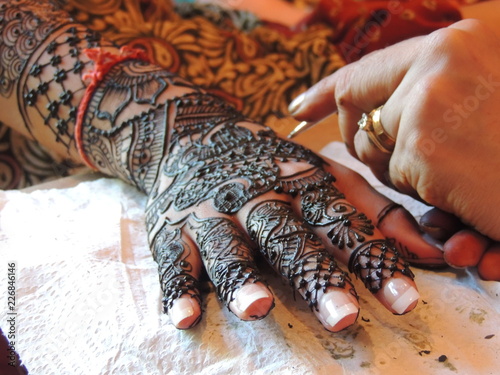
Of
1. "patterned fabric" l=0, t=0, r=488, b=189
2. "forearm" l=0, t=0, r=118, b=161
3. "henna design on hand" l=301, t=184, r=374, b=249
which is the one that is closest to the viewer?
"henna design on hand" l=301, t=184, r=374, b=249

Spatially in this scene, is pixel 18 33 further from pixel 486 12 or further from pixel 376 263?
pixel 486 12

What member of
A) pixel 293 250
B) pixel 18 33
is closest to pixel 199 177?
pixel 293 250

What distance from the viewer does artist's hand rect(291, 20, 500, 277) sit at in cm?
67

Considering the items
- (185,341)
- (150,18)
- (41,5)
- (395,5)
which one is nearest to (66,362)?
(185,341)

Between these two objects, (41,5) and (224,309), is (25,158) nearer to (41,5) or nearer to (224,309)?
(41,5)

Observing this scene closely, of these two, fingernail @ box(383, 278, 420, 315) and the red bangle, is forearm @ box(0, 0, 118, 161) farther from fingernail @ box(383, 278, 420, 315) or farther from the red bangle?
fingernail @ box(383, 278, 420, 315)

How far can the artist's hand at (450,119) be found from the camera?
67 cm

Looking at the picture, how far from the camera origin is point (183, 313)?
2.08 feet

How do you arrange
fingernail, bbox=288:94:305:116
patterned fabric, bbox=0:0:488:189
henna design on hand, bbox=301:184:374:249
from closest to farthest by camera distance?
henna design on hand, bbox=301:184:374:249
fingernail, bbox=288:94:305:116
patterned fabric, bbox=0:0:488:189

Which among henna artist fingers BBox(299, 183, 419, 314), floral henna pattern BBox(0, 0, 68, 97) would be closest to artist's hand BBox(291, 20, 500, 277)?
henna artist fingers BBox(299, 183, 419, 314)

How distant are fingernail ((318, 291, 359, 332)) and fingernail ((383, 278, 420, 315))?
5 centimetres

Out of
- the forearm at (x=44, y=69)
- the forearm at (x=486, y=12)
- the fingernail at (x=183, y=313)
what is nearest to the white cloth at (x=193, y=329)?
the fingernail at (x=183, y=313)

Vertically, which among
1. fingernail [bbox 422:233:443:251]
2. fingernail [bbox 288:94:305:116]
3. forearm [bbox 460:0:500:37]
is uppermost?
forearm [bbox 460:0:500:37]

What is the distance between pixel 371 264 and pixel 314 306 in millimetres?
106
